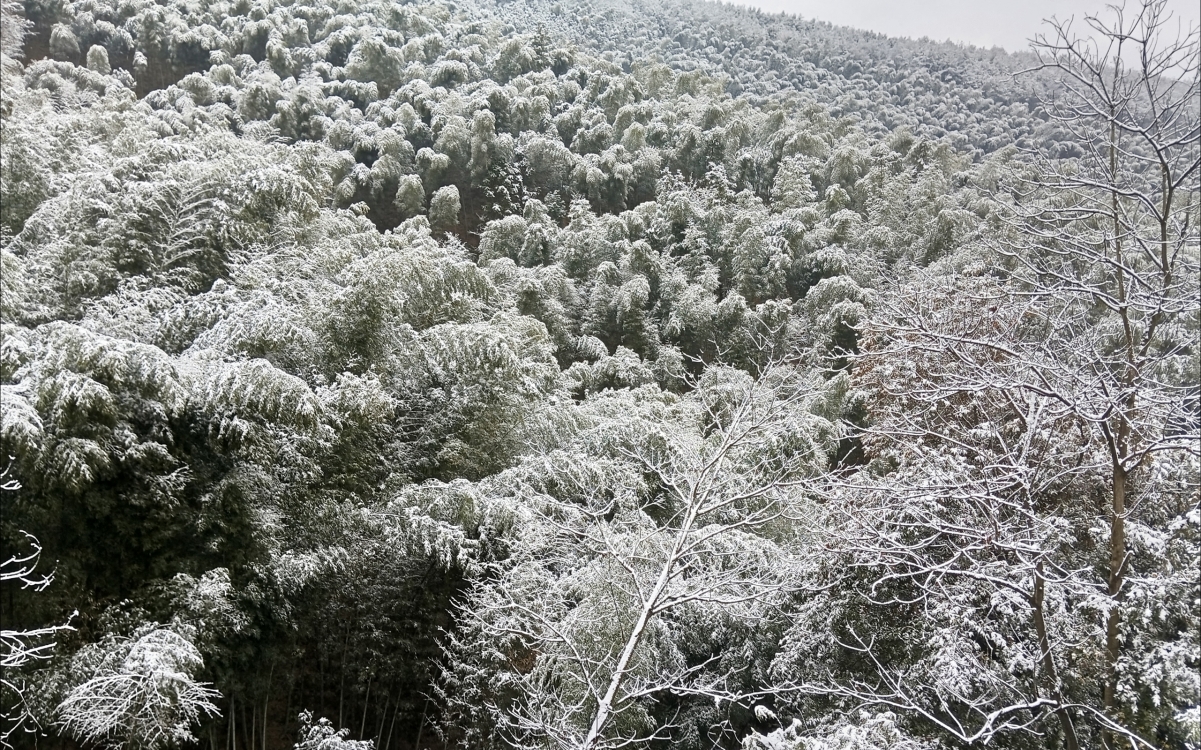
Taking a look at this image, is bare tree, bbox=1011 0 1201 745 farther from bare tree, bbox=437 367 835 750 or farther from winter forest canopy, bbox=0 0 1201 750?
bare tree, bbox=437 367 835 750

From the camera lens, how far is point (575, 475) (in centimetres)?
→ 588

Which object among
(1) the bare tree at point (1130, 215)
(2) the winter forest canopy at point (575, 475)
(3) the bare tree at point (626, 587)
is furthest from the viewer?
(3) the bare tree at point (626, 587)

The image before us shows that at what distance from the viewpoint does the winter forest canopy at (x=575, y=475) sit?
245cm

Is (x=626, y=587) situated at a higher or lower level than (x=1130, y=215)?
lower

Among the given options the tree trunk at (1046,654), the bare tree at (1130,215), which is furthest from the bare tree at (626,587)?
the bare tree at (1130,215)

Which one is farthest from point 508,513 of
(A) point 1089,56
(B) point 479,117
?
(B) point 479,117

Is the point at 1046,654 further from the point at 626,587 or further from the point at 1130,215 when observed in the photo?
the point at 626,587

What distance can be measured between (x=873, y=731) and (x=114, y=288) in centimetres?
626

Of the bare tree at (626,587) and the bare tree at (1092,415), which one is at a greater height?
the bare tree at (1092,415)

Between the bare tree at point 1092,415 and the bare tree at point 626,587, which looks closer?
the bare tree at point 1092,415

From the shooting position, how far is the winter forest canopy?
245cm

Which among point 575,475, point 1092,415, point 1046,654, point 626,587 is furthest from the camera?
point 575,475

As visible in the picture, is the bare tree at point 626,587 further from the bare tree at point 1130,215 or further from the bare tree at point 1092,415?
the bare tree at point 1130,215

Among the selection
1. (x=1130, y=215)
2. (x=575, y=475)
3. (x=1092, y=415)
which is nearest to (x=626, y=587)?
(x=575, y=475)
